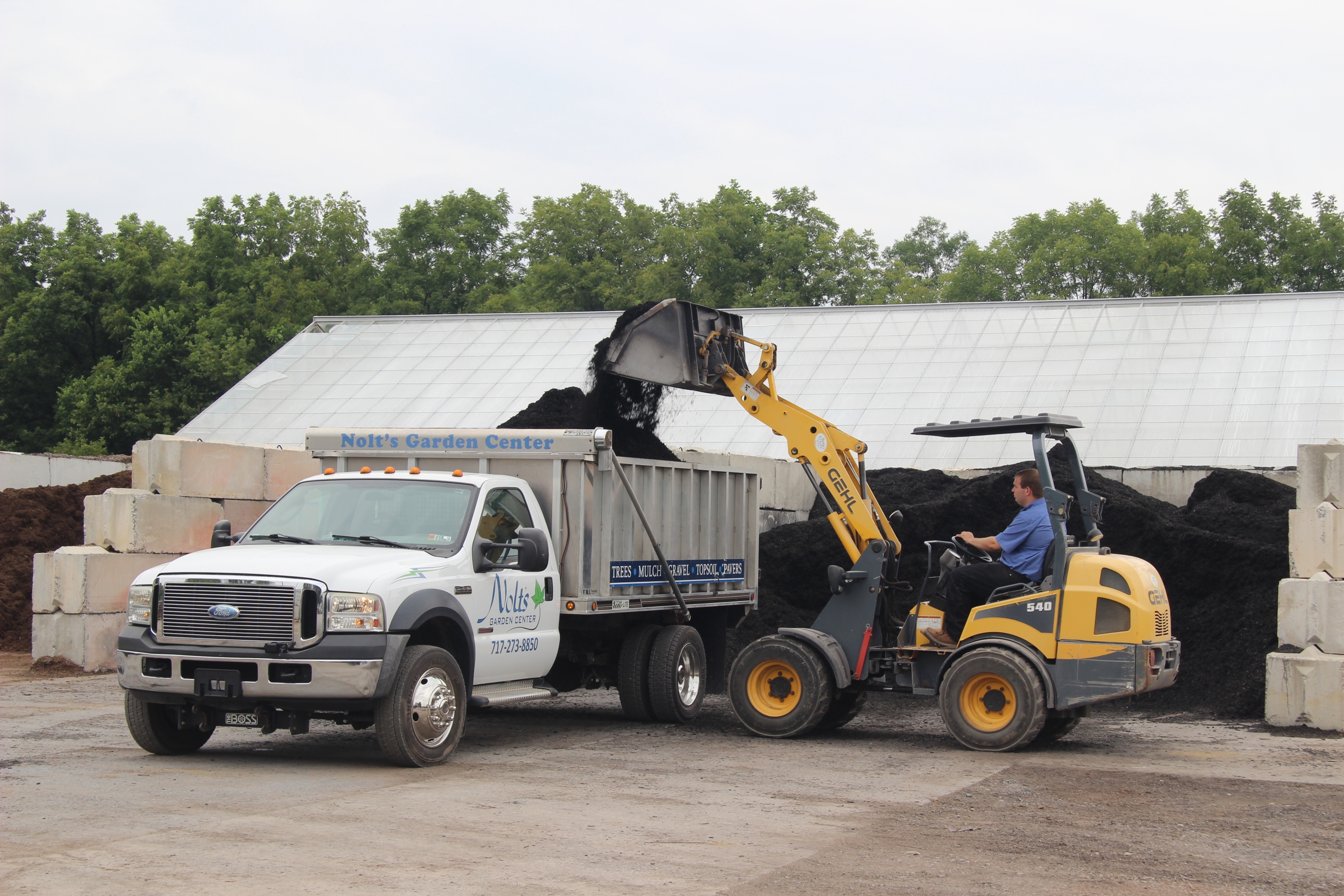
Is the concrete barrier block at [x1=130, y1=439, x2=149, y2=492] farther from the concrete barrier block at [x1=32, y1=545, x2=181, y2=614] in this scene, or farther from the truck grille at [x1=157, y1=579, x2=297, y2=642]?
the truck grille at [x1=157, y1=579, x2=297, y2=642]

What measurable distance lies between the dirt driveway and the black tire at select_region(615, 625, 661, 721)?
548 mm

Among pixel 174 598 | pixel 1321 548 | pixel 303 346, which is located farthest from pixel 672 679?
pixel 303 346

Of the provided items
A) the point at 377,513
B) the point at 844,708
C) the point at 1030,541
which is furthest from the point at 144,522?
the point at 1030,541

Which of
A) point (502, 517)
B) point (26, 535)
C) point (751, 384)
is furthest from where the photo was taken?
point (26, 535)

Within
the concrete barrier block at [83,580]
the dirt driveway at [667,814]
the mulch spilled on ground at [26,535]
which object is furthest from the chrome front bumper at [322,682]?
the mulch spilled on ground at [26,535]

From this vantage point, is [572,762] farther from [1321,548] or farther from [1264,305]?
[1264,305]

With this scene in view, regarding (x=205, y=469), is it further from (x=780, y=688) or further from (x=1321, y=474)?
(x=1321, y=474)

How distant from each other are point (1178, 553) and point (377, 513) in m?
9.40

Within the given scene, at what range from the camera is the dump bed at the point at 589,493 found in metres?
11.0

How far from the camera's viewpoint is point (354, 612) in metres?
8.85

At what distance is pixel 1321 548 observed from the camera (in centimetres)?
1201

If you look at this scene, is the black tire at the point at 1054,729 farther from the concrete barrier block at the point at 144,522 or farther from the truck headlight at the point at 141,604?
the concrete barrier block at the point at 144,522

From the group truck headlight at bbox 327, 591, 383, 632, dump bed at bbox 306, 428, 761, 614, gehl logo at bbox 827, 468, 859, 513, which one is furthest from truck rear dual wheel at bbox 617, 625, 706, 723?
truck headlight at bbox 327, 591, 383, 632

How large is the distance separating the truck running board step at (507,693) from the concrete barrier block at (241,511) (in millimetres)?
6806
